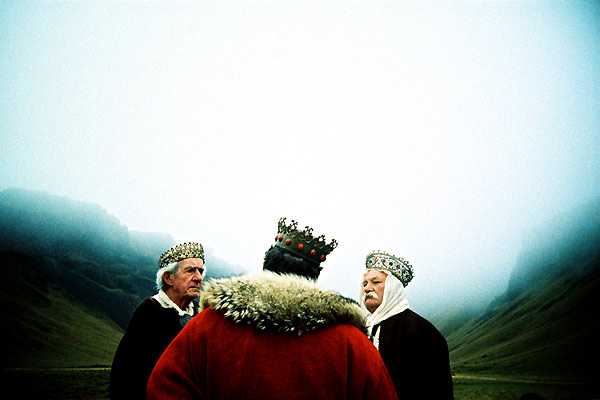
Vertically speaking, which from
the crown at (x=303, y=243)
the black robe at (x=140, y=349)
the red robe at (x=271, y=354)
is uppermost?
the crown at (x=303, y=243)

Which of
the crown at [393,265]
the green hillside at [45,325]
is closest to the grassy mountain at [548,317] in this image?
the crown at [393,265]

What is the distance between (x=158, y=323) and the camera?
270 centimetres

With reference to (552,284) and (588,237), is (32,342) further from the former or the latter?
(588,237)

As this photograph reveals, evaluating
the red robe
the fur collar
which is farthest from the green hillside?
the fur collar

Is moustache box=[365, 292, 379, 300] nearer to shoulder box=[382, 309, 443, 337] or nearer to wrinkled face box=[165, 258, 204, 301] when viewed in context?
shoulder box=[382, 309, 443, 337]

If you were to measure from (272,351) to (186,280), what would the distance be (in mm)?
2106

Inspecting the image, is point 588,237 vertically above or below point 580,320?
above

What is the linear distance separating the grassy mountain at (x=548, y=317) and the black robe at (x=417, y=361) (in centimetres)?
1529

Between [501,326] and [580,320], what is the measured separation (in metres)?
5.33

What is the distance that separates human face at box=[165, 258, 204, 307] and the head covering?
5.15ft

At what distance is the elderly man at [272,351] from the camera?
Result: 3.76 feet

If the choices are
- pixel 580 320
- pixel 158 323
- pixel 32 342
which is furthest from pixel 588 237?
pixel 32 342

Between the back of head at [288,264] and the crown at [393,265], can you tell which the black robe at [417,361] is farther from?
the back of head at [288,264]

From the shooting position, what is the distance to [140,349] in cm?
258
